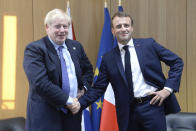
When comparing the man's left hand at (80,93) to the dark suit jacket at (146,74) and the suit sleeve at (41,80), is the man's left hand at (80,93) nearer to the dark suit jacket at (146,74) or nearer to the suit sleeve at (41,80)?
the dark suit jacket at (146,74)

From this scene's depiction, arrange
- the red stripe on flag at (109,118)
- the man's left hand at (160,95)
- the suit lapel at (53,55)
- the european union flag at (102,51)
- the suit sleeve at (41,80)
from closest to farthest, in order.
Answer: the suit sleeve at (41,80), the suit lapel at (53,55), the man's left hand at (160,95), the red stripe on flag at (109,118), the european union flag at (102,51)

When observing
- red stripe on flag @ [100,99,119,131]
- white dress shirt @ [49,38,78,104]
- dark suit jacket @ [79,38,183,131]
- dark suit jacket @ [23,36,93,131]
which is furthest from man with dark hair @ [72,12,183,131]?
red stripe on flag @ [100,99,119,131]

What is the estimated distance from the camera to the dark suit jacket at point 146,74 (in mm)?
2168

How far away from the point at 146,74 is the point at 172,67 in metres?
0.25

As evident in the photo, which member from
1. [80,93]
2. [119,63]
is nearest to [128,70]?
[119,63]

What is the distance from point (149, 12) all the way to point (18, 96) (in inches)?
89.7

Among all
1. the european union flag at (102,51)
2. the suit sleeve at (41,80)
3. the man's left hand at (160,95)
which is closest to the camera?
the suit sleeve at (41,80)

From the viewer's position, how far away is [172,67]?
220 cm

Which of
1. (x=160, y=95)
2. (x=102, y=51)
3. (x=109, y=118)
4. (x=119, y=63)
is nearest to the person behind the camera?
(x=160, y=95)

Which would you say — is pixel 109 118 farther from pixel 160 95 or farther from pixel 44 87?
pixel 44 87

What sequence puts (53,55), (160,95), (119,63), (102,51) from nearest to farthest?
1. (53,55)
2. (160,95)
3. (119,63)
4. (102,51)

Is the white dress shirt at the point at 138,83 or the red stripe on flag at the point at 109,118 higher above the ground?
the white dress shirt at the point at 138,83

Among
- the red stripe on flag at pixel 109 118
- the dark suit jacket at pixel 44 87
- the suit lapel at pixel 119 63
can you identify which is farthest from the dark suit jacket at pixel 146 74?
the red stripe on flag at pixel 109 118

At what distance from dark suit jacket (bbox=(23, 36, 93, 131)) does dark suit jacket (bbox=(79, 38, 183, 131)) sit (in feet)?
1.08
